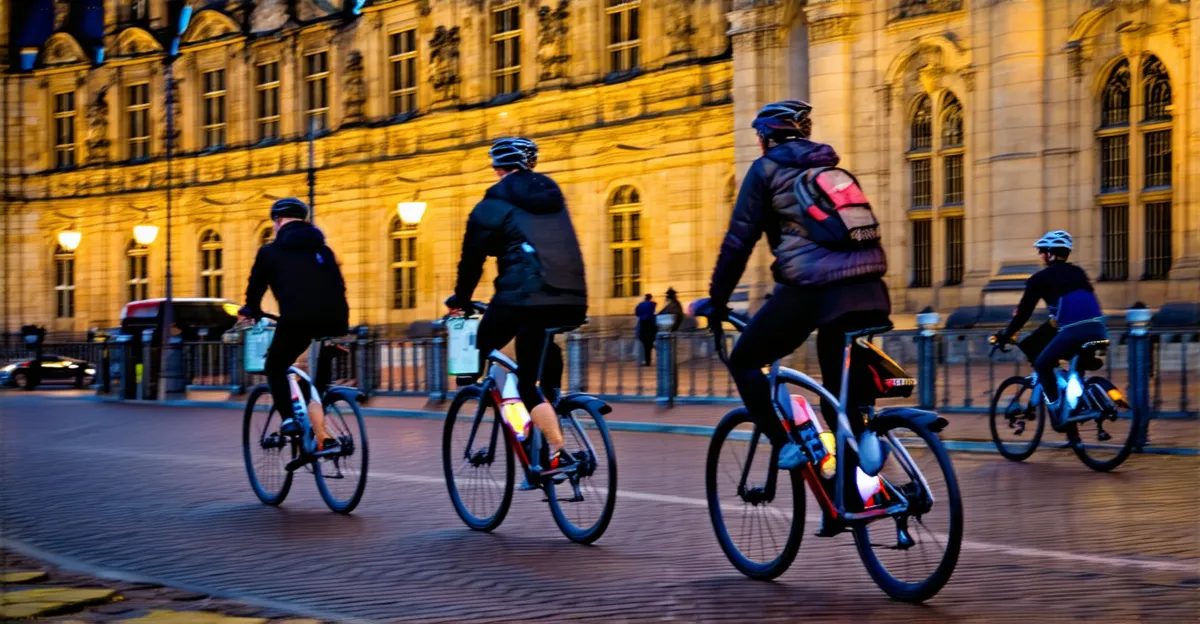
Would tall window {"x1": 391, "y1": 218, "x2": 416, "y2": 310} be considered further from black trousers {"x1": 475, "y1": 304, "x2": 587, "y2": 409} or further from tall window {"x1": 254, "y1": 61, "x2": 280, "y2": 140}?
black trousers {"x1": 475, "y1": 304, "x2": 587, "y2": 409}

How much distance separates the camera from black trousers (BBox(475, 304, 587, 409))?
29.2 feet

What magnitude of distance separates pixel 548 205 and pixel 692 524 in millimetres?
1989

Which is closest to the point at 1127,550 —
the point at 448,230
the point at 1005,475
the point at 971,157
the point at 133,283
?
the point at 1005,475

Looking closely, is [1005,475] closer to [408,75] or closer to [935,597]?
[935,597]

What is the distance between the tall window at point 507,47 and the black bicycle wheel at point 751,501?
37.6 m

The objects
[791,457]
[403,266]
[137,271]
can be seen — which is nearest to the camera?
[791,457]

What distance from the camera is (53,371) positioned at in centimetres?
4119

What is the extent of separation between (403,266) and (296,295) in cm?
3801

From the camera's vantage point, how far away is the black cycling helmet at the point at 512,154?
902 centimetres

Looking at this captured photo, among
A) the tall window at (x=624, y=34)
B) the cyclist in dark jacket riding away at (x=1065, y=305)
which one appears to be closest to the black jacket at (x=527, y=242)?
the cyclist in dark jacket riding away at (x=1065, y=305)

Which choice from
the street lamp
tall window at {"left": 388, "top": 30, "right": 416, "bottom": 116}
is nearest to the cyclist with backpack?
the street lamp

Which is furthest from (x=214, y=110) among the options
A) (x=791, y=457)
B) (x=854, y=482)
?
(x=854, y=482)

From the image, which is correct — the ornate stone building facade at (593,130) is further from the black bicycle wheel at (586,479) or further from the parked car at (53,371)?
the black bicycle wheel at (586,479)

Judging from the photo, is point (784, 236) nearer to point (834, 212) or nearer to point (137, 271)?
point (834, 212)
